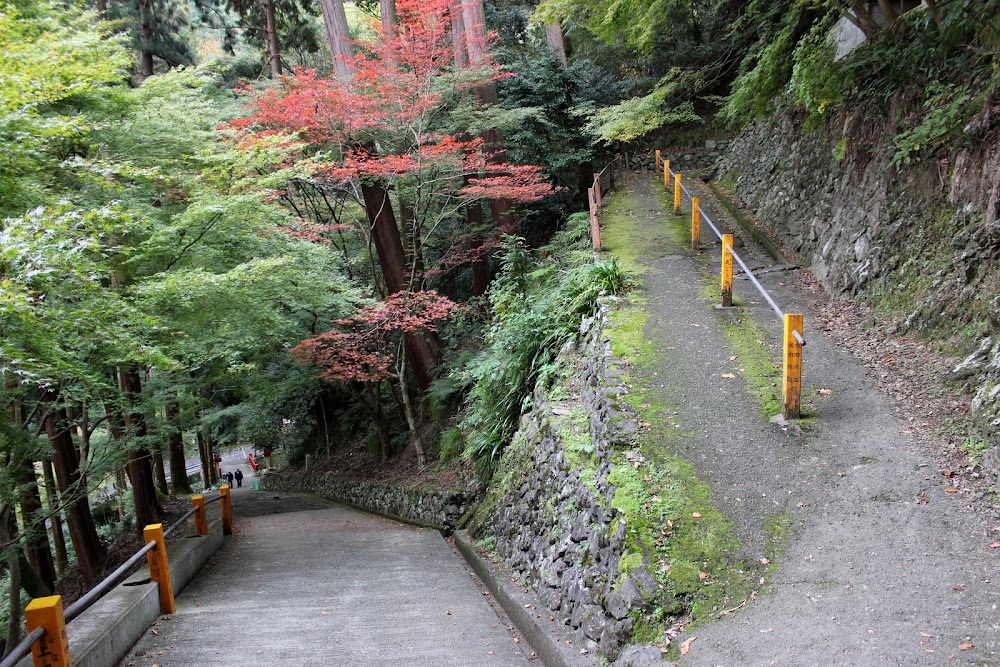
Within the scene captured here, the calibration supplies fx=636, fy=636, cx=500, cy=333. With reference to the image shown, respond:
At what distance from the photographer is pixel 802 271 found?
474 inches

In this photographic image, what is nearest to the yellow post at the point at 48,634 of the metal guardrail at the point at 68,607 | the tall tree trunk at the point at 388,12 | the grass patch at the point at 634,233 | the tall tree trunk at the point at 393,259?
the metal guardrail at the point at 68,607

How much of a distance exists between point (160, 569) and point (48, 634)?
8.10ft

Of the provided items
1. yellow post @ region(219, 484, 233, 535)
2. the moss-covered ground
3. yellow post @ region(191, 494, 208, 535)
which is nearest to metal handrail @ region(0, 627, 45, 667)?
the moss-covered ground

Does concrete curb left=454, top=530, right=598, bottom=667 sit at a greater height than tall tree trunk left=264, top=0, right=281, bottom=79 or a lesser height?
lesser

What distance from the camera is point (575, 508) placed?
6.77 m

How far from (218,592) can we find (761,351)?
7693 millimetres

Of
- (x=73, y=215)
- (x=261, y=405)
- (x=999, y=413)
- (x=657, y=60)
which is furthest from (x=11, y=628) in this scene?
(x=657, y=60)

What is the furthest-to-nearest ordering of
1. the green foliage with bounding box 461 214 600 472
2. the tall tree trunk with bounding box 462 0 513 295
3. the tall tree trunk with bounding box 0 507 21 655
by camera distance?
the tall tree trunk with bounding box 462 0 513 295, the green foliage with bounding box 461 214 600 472, the tall tree trunk with bounding box 0 507 21 655

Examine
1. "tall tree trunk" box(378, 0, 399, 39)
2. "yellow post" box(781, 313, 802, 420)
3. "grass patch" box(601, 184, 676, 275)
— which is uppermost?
"tall tree trunk" box(378, 0, 399, 39)

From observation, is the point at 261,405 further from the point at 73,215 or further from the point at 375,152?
the point at 73,215

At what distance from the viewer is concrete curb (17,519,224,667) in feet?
16.3

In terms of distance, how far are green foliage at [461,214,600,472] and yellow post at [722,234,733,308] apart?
204 cm

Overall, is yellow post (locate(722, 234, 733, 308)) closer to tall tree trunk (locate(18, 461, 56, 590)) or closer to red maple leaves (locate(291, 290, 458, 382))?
red maple leaves (locate(291, 290, 458, 382))

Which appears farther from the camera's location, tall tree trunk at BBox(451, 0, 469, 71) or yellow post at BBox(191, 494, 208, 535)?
tall tree trunk at BBox(451, 0, 469, 71)
